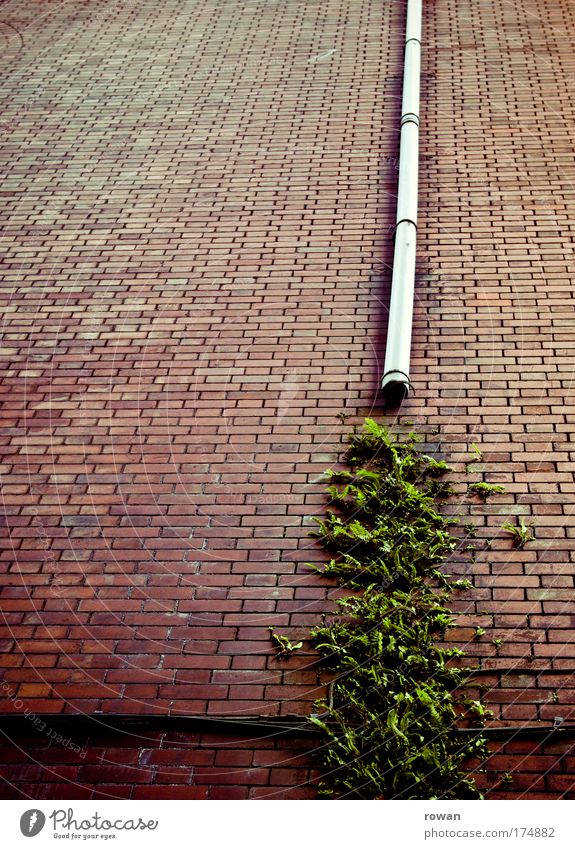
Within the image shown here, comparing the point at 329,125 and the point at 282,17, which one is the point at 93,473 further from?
the point at 282,17

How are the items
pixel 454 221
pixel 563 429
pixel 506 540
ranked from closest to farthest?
pixel 506 540 → pixel 563 429 → pixel 454 221

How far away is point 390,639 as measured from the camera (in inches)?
129

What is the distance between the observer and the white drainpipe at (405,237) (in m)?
4.12

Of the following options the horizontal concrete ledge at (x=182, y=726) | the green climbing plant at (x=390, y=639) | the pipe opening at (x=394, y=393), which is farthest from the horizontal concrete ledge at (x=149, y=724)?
the pipe opening at (x=394, y=393)

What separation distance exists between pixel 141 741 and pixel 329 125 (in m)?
4.54

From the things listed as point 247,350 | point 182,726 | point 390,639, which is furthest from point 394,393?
point 182,726

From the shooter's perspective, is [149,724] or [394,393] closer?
[149,724]

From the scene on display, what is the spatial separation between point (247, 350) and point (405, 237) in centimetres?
123

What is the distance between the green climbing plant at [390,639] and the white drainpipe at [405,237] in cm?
31

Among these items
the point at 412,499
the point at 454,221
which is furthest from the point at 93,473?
the point at 454,221

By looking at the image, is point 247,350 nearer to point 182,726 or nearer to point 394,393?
point 394,393

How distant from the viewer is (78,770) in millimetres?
3146

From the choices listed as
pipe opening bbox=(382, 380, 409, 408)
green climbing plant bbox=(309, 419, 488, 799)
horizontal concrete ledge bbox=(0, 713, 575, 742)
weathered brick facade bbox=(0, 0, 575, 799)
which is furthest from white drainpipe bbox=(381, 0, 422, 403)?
horizontal concrete ledge bbox=(0, 713, 575, 742)

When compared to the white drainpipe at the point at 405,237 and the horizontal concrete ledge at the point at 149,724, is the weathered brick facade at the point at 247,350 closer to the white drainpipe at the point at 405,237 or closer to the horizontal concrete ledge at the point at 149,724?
the horizontal concrete ledge at the point at 149,724
